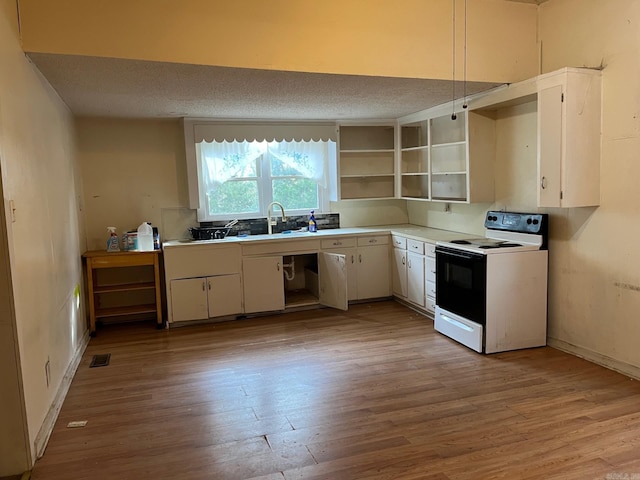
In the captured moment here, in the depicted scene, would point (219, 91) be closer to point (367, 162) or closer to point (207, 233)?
point (207, 233)

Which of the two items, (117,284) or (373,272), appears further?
(373,272)

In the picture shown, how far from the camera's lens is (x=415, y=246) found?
16.2 ft

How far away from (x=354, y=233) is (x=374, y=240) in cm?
26

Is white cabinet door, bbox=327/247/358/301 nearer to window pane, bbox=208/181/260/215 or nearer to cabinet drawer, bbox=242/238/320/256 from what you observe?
cabinet drawer, bbox=242/238/320/256

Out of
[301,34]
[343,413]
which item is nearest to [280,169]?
[301,34]

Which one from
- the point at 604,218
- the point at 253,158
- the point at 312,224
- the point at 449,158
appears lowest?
the point at 312,224

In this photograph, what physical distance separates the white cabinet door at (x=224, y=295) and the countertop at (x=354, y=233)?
39 centimetres

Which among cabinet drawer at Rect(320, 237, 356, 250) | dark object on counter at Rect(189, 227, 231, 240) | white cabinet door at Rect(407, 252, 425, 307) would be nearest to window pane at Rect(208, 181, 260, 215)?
dark object on counter at Rect(189, 227, 231, 240)

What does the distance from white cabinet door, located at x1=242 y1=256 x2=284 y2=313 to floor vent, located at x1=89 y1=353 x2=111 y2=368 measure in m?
1.44

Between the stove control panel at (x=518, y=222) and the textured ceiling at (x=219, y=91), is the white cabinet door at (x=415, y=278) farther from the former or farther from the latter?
the textured ceiling at (x=219, y=91)

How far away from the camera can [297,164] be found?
5664 millimetres

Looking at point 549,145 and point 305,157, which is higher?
point 305,157

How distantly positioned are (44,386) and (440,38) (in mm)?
3550

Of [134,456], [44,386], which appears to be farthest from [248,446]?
[44,386]
